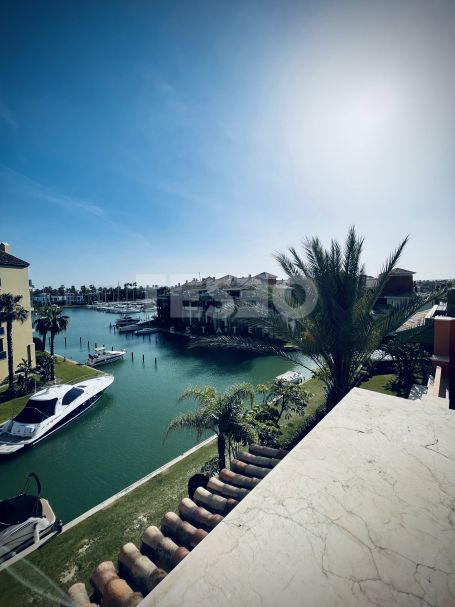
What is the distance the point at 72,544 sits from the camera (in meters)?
7.38

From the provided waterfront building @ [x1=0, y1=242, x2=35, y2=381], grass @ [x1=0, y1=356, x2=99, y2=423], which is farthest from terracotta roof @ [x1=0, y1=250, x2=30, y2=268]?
grass @ [x1=0, y1=356, x2=99, y2=423]

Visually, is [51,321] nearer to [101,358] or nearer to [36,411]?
[101,358]

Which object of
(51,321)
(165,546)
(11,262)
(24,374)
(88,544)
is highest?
(11,262)

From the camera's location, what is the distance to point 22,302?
22516 mm

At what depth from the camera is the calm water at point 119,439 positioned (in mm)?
11102

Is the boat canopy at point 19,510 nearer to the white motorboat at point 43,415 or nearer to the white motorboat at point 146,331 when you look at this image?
the white motorboat at point 43,415

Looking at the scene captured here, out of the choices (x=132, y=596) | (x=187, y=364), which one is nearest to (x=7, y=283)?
(x=187, y=364)

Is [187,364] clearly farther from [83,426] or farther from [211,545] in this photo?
[211,545]

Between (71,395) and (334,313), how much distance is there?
1592 cm

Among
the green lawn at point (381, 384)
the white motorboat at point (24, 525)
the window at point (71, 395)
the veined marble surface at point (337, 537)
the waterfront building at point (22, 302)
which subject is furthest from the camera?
the waterfront building at point (22, 302)

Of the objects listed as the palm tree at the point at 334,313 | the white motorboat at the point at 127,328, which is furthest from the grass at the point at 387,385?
the white motorboat at the point at 127,328

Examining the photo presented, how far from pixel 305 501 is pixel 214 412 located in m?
7.24

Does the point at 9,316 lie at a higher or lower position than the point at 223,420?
higher

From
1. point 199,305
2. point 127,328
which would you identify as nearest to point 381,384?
point 199,305
